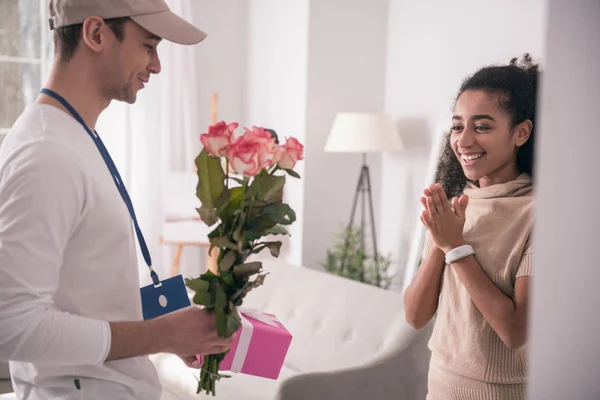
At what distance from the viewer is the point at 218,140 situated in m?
1.08

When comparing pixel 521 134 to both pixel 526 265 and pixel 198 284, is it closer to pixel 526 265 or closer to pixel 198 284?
pixel 526 265

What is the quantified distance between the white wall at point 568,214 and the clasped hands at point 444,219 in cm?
69

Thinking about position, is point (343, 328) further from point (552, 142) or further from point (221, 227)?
point (552, 142)

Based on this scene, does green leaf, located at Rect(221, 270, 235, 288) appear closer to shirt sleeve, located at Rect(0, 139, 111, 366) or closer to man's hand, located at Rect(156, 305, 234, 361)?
man's hand, located at Rect(156, 305, 234, 361)

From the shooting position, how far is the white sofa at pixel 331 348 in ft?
7.60

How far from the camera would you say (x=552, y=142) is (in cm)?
59

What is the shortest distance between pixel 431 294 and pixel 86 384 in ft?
2.33

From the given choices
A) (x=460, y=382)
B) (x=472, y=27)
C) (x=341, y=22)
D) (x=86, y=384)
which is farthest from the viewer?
(x=341, y=22)

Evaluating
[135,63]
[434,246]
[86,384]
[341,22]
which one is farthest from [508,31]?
[86,384]

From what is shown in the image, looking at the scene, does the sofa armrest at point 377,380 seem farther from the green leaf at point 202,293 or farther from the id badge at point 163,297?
the green leaf at point 202,293

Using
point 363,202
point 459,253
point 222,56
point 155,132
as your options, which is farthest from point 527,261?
point 222,56

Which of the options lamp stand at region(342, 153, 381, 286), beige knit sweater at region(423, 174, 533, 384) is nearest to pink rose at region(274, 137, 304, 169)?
beige knit sweater at region(423, 174, 533, 384)

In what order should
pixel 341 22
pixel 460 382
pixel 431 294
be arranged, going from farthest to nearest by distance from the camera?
pixel 341 22 → pixel 431 294 → pixel 460 382

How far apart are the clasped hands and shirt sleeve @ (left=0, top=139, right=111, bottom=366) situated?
639mm
